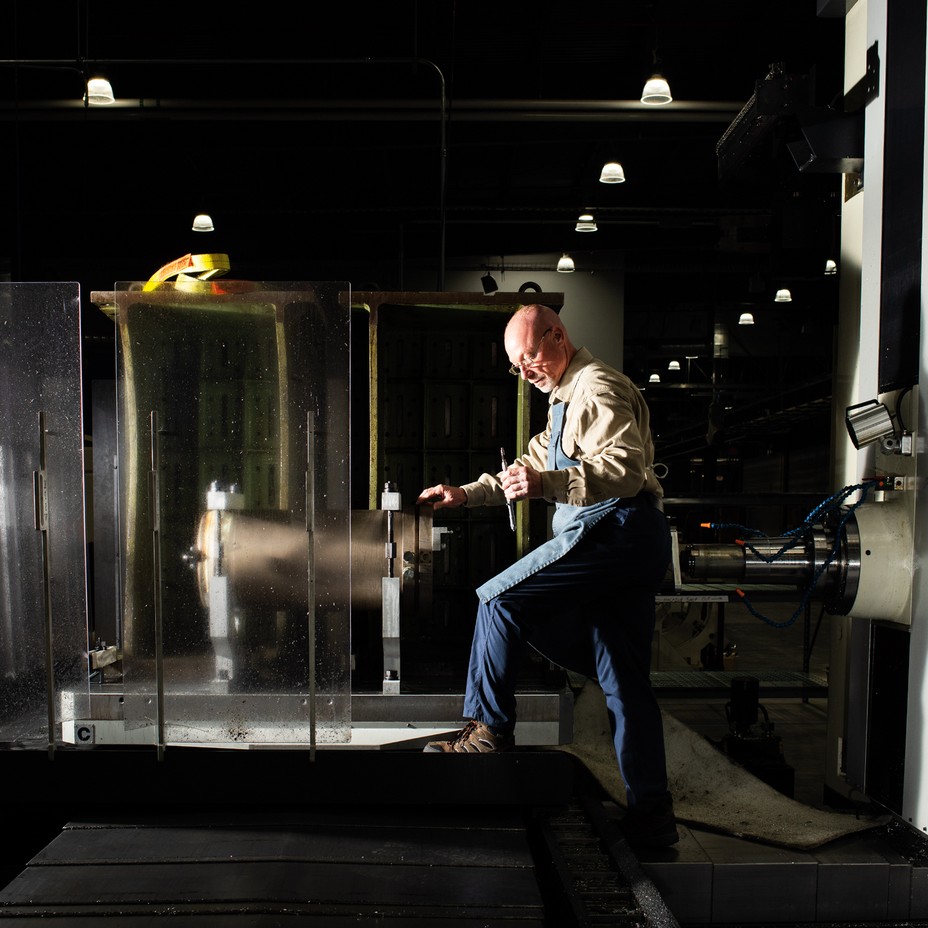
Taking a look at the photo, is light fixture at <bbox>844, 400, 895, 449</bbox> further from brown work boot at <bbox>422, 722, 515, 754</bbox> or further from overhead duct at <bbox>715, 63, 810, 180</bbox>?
brown work boot at <bbox>422, 722, 515, 754</bbox>

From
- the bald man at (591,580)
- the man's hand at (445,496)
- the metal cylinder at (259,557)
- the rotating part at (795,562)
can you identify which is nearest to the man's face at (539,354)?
the bald man at (591,580)

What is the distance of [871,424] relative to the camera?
269 centimetres

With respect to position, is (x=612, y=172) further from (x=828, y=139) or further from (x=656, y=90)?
(x=828, y=139)

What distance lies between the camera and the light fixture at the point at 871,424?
8.78ft

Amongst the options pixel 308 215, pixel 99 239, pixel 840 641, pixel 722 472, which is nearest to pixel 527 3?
pixel 308 215

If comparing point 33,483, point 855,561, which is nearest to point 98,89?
point 33,483

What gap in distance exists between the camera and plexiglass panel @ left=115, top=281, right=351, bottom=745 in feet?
7.89

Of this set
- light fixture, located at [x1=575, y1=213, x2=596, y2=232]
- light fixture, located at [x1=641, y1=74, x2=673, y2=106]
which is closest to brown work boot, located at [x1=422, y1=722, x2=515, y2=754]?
light fixture, located at [x1=641, y1=74, x2=673, y2=106]

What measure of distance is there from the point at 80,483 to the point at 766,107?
2675mm

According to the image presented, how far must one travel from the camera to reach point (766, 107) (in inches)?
123

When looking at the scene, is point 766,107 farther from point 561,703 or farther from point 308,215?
point 308,215

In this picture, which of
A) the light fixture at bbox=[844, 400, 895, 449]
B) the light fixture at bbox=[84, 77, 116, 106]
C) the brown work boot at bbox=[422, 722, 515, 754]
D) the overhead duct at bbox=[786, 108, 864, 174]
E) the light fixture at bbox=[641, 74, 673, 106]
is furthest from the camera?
the light fixture at bbox=[641, 74, 673, 106]

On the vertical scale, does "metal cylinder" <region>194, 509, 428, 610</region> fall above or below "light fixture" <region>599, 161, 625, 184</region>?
below

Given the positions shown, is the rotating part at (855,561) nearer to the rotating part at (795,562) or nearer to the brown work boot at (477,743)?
the rotating part at (795,562)
